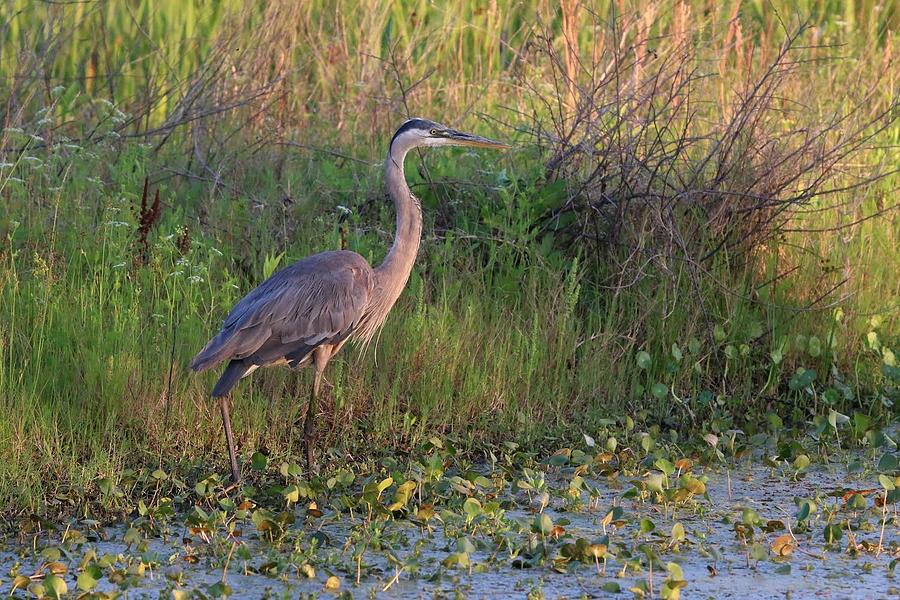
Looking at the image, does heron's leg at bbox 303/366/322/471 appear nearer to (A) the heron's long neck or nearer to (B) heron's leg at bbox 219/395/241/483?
(B) heron's leg at bbox 219/395/241/483

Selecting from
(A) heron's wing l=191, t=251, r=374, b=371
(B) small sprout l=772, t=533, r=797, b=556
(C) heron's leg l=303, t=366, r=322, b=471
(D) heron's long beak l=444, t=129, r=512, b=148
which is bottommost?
(B) small sprout l=772, t=533, r=797, b=556

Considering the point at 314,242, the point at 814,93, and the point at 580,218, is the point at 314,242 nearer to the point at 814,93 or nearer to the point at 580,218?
the point at 580,218

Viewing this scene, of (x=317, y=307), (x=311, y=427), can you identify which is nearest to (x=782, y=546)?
(x=311, y=427)

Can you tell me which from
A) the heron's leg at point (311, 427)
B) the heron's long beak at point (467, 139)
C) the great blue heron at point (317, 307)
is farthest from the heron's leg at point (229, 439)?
the heron's long beak at point (467, 139)

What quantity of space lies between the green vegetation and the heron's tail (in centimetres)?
25

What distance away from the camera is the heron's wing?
16.8 feet

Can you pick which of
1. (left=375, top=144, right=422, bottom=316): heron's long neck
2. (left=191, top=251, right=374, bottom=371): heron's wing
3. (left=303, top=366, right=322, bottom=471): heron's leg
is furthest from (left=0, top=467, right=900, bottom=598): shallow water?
(left=375, top=144, right=422, bottom=316): heron's long neck

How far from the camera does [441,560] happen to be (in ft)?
14.1

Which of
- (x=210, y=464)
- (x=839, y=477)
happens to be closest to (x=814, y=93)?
(x=839, y=477)

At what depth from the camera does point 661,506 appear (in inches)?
192

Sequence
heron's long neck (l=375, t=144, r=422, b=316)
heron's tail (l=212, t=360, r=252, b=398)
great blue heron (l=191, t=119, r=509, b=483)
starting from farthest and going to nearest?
heron's long neck (l=375, t=144, r=422, b=316) < great blue heron (l=191, t=119, r=509, b=483) < heron's tail (l=212, t=360, r=252, b=398)

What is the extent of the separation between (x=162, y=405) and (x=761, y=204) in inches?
115

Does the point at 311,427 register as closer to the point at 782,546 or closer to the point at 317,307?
the point at 317,307

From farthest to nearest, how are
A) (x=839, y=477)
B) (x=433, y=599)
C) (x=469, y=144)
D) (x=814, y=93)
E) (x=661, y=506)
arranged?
(x=814, y=93) < (x=469, y=144) < (x=839, y=477) < (x=661, y=506) < (x=433, y=599)
